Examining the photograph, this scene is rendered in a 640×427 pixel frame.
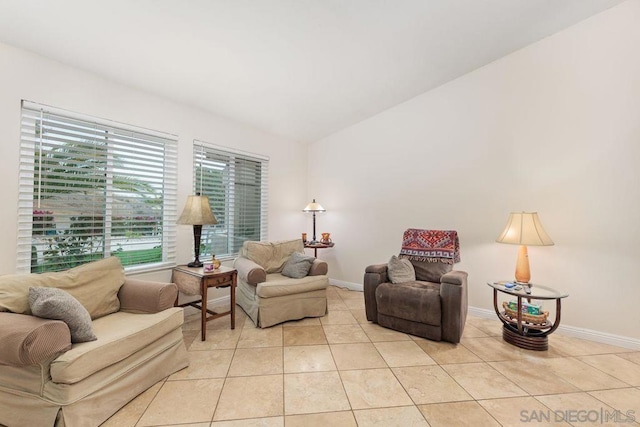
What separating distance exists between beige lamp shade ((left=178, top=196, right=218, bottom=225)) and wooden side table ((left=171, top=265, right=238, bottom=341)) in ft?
1.62

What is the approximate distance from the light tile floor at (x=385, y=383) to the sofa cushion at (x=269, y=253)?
822mm

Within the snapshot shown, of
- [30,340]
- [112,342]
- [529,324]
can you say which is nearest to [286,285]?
[112,342]

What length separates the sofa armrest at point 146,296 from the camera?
1989 mm

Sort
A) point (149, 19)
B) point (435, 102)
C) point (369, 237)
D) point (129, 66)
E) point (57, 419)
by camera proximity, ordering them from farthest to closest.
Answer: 1. point (369, 237)
2. point (435, 102)
3. point (129, 66)
4. point (149, 19)
5. point (57, 419)

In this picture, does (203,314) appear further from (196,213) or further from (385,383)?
(385,383)

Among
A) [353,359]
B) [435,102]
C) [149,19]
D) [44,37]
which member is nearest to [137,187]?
[44,37]

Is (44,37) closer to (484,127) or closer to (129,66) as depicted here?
(129,66)

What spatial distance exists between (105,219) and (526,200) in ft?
13.6

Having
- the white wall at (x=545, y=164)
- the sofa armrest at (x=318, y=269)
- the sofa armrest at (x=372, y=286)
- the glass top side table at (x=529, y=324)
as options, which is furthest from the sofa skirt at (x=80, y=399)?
the white wall at (x=545, y=164)

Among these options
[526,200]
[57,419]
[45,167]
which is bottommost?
[57,419]

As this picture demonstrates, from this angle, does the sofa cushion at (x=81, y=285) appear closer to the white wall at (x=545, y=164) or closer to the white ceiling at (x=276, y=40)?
the white ceiling at (x=276, y=40)

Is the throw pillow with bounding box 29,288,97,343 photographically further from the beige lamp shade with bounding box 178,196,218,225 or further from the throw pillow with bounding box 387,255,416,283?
the throw pillow with bounding box 387,255,416,283

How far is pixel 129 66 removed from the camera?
2.37 metres

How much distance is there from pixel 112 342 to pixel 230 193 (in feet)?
7.79
